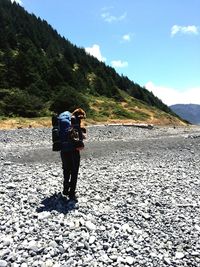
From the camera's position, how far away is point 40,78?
66.8 m

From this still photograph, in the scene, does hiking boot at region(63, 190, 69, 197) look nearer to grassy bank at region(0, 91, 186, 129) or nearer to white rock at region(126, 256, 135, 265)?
white rock at region(126, 256, 135, 265)

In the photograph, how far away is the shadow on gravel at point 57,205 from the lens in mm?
10938

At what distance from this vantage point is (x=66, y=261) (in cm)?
811

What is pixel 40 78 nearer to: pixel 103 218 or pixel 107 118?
pixel 107 118

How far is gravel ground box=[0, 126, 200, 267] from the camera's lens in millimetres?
8359

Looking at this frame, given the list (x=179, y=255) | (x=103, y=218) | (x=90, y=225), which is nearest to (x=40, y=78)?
(x=103, y=218)

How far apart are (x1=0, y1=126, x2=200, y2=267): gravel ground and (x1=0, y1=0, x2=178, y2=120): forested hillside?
74.0ft

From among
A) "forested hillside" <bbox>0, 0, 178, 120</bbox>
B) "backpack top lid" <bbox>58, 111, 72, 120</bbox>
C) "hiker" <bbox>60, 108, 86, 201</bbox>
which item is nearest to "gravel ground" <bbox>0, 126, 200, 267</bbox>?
"hiker" <bbox>60, 108, 86, 201</bbox>

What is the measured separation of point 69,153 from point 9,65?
190ft

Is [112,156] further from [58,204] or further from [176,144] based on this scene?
[58,204]

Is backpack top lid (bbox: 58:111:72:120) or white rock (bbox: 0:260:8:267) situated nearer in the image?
white rock (bbox: 0:260:8:267)

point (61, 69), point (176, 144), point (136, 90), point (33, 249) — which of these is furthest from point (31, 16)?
point (33, 249)

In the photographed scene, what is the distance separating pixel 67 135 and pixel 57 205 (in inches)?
77.9

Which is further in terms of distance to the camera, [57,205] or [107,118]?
[107,118]
